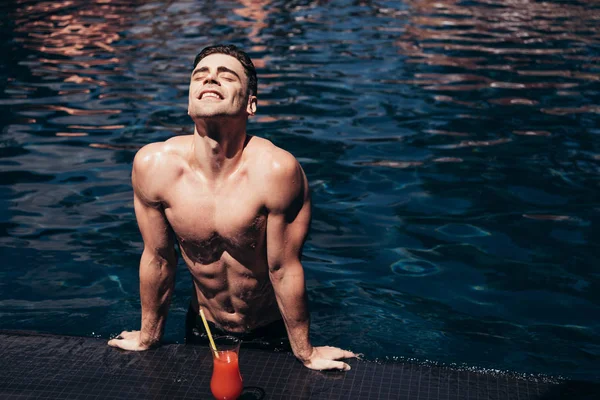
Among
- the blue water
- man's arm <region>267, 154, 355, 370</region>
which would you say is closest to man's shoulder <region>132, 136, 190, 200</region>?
man's arm <region>267, 154, 355, 370</region>

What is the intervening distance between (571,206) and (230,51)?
4.78m

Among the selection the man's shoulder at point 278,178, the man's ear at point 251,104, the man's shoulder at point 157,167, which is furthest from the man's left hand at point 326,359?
the man's ear at point 251,104

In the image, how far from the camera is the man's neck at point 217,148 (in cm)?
427

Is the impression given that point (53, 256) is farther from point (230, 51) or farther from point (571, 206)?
point (571, 206)

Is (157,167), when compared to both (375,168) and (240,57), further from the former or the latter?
(375,168)

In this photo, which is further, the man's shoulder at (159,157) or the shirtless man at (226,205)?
the man's shoulder at (159,157)

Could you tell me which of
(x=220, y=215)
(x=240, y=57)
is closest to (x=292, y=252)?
(x=220, y=215)

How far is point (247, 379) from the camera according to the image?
4348 mm

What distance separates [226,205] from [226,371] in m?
0.88

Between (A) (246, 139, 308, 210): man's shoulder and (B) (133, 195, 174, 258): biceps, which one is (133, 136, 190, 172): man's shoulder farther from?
(A) (246, 139, 308, 210): man's shoulder

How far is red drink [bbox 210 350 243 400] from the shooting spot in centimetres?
394

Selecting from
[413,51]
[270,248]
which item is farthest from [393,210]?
[413,51]

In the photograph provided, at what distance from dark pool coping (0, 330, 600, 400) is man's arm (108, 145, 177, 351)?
10cm

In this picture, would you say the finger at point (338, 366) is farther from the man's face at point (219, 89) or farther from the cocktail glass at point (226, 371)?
the man's face at point (219, 89)
